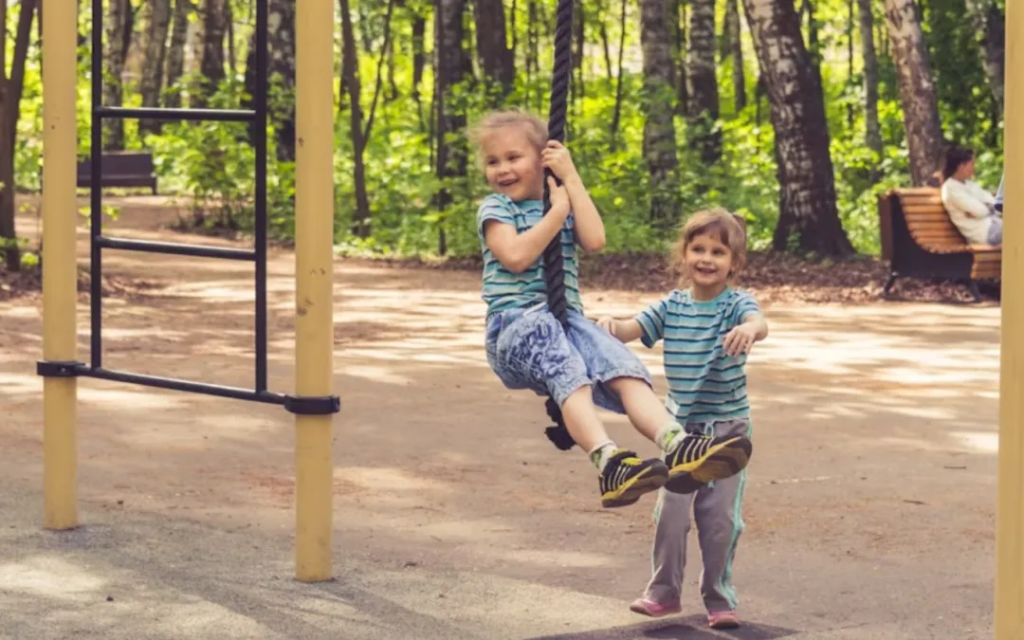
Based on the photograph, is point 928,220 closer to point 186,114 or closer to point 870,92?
point 186,114

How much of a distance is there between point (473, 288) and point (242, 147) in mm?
6766

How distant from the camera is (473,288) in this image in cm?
1694

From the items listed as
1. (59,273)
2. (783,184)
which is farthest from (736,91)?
(59,273)

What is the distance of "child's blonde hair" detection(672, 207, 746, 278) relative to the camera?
520 cm

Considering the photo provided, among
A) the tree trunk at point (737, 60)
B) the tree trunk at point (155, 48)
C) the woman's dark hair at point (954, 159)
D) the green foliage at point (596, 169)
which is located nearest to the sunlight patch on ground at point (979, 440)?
the woman's dark hair at point (954, 159)

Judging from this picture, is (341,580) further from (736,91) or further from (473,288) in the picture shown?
(736,91)

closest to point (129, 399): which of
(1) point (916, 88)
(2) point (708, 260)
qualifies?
(2) point (708, 260)

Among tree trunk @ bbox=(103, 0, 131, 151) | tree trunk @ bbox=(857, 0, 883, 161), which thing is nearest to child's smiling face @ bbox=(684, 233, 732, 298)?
tree trunk @ bbox=(857, 0, 883, 161)

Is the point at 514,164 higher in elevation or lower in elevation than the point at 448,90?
lower

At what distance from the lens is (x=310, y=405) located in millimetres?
5961

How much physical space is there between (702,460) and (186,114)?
2287mm

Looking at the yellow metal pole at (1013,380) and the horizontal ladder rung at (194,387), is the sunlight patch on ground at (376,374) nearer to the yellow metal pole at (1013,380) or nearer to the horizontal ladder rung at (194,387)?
the horizontal ladder rung at (194,387)

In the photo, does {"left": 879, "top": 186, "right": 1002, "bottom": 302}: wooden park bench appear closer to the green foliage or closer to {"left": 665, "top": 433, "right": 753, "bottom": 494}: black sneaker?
the green foliage

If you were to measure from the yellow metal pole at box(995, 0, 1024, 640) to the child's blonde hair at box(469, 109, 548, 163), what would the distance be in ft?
5.04
